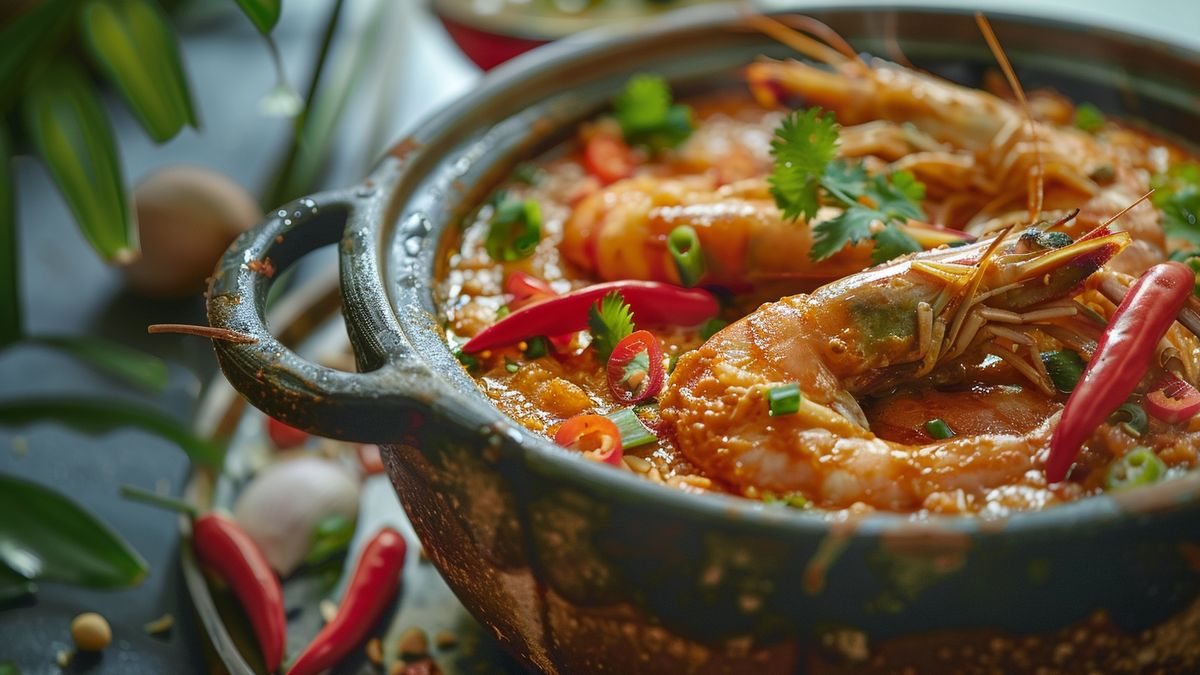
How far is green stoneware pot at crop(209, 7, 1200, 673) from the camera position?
4.23 feet

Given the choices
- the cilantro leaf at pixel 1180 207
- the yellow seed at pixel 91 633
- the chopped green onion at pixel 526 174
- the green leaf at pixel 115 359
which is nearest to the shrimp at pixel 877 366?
the cilantro leaf at pixel 1180 207

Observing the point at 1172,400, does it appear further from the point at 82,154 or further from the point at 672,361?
the point at 82,154

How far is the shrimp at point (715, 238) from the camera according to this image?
2008 millimetres

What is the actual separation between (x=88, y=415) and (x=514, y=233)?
1.14 metres

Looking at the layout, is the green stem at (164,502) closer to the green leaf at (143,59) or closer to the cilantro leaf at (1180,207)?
the green leaf at (143,59)

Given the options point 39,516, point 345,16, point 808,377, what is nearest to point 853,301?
point 808,377

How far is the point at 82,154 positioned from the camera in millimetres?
2660

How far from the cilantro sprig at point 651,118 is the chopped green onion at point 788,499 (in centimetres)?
119

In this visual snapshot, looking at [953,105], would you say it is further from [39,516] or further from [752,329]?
[39,516]

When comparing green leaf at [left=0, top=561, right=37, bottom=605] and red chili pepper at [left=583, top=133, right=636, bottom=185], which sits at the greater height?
red chili pepper at [left=583, top=133, right=636, bottom=185]

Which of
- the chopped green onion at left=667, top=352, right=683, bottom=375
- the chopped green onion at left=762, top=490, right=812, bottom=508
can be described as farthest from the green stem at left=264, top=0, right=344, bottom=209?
the chopped green onion at left=762, top=490, right=812, bottom=508

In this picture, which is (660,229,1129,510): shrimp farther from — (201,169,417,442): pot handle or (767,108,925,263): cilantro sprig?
(201,169,417,442): pot handle

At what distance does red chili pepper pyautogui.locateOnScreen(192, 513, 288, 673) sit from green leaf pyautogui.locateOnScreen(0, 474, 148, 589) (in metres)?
0.14

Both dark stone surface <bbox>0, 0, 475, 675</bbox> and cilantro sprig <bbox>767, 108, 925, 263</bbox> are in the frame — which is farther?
dark stone surface <bbox>0, 0, 475, 675</bbox>
